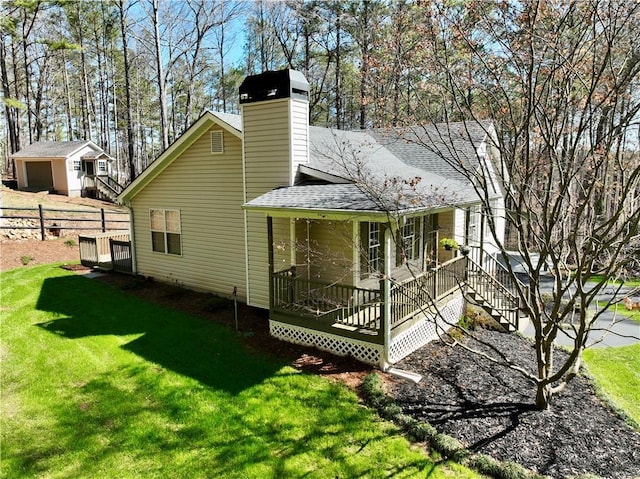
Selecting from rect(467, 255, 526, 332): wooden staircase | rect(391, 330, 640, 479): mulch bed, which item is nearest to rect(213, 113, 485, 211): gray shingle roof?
rect(467, 255, 526, 332): wooden staircase

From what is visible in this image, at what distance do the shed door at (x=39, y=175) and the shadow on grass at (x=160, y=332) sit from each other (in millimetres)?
21860

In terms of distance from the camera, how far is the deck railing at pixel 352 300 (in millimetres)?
8352

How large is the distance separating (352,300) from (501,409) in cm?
350

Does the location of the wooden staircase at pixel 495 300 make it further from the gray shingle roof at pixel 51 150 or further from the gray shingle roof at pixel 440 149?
the gray shingle roof at pixel 51 150

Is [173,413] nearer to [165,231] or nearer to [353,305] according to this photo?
[353,305]

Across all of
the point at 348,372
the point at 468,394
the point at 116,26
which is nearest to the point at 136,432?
the point at 348,372

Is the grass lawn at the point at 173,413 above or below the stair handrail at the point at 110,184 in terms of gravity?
below

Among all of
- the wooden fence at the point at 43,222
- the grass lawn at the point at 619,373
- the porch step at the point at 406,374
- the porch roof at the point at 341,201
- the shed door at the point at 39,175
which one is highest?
the shed door at the point at 39,175

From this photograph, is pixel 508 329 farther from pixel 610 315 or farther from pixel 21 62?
pixel 21 62

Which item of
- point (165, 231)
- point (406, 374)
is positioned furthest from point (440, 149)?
point (165, 231)

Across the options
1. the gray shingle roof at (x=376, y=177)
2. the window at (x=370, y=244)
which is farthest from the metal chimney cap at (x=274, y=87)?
the window at (x=370, y=244)

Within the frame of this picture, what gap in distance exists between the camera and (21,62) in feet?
128

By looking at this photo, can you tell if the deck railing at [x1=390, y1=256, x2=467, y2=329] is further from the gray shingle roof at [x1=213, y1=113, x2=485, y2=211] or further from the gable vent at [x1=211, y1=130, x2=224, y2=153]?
the gable vent at [x1=211, y1=130, x2=224, y2=153]

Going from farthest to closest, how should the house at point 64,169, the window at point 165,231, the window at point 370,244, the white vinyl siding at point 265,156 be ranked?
1. the house at point 64,169
2. the window at point 165,231
3. the white vinyl siding at point 265,156
4. the window at point 370,244
